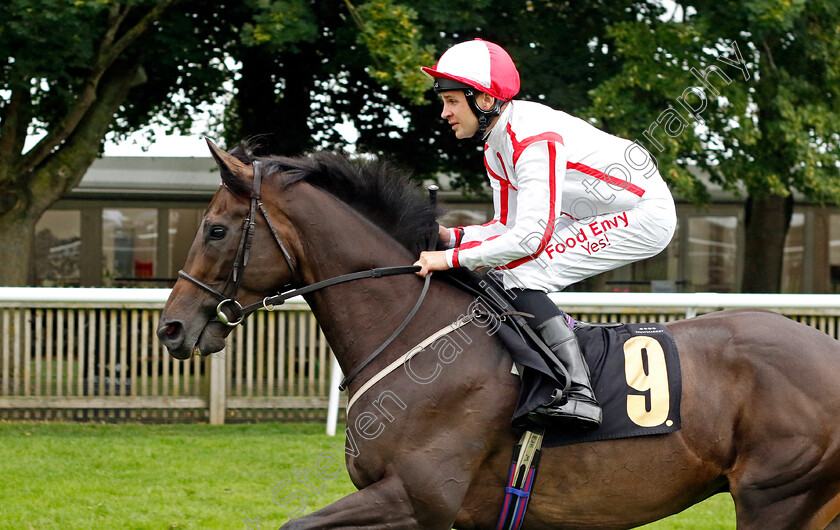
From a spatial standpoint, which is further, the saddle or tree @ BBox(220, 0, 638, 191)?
tree @ BBox(220, 0, 638, 191)

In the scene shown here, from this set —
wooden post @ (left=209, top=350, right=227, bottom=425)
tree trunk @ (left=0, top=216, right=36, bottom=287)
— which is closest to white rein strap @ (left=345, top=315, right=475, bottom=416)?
wooden post @ (left=209, top=350, right=227, bottom=425)

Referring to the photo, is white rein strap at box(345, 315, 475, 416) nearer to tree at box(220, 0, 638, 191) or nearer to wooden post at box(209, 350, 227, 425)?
wooden post at box(209, 350, 227, 425)

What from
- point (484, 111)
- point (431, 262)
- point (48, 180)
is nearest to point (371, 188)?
point (431, 262)

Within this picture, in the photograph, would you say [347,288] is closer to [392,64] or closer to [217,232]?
[217,232]

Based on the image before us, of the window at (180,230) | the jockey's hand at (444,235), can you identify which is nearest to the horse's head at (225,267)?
the jockey's hand at (444,235)

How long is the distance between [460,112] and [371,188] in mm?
442

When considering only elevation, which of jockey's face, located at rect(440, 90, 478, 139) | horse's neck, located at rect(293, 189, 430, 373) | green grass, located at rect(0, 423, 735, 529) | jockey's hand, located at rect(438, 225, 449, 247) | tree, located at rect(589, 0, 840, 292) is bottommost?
green grass, located at rect(0, 423, 735, 529)

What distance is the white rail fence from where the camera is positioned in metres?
7.16

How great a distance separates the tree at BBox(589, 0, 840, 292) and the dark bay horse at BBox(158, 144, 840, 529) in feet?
20.1

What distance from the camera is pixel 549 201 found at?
2.99 metres

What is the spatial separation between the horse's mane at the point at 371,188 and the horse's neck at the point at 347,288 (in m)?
0.11

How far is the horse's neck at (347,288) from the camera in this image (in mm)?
3139

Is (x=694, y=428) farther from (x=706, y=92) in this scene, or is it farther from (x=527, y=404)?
(x=706, y=92)

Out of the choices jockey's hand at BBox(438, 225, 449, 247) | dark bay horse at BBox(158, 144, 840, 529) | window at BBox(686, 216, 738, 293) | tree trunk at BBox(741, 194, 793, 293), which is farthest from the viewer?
window at BBox(686, 216, 738, 293)
